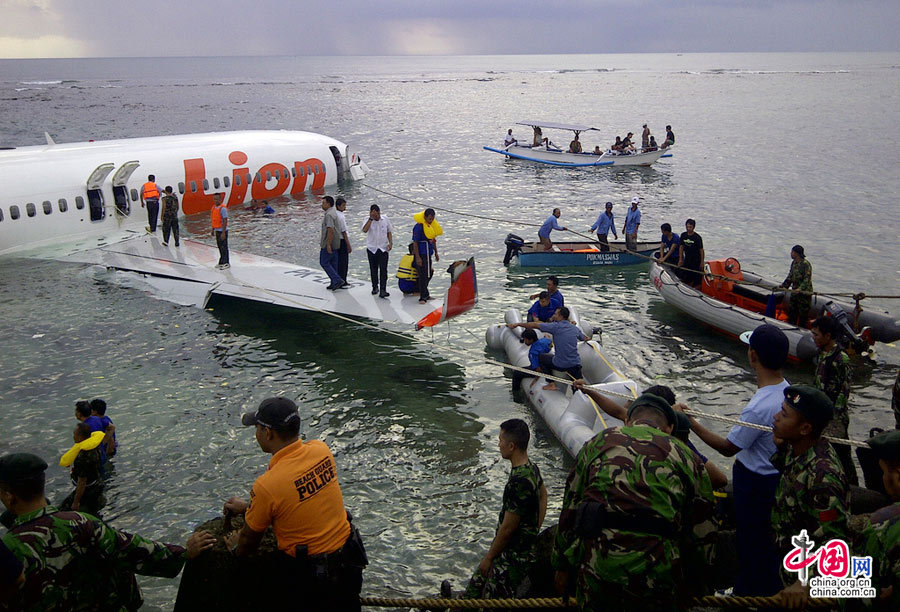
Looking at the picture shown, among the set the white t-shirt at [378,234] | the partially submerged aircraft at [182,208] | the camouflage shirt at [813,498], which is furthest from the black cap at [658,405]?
the white t-shirt at [378,234]

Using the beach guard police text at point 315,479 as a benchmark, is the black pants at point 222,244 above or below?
below

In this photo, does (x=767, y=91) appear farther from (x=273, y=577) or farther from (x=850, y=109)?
(x=273, y=577)

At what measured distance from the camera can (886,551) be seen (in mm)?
3689

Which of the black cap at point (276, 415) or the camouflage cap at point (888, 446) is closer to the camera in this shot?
the camouflage cap at point (888, 446)

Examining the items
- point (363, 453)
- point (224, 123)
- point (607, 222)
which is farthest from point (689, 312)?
point (224, 123)

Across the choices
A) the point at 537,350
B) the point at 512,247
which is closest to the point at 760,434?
the point at 537,350

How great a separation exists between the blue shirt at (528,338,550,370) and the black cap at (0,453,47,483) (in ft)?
30.0

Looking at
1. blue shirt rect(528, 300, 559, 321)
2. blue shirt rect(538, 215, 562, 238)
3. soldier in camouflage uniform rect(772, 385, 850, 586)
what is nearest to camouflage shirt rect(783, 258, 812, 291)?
blue shirt rect(528, 300, 559, 321)

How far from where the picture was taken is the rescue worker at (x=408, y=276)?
49.1ft

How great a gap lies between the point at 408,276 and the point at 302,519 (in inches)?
422

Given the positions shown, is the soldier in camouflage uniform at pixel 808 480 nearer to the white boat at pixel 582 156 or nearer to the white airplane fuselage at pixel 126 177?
the white airplane fuselage at pixel 126 177
